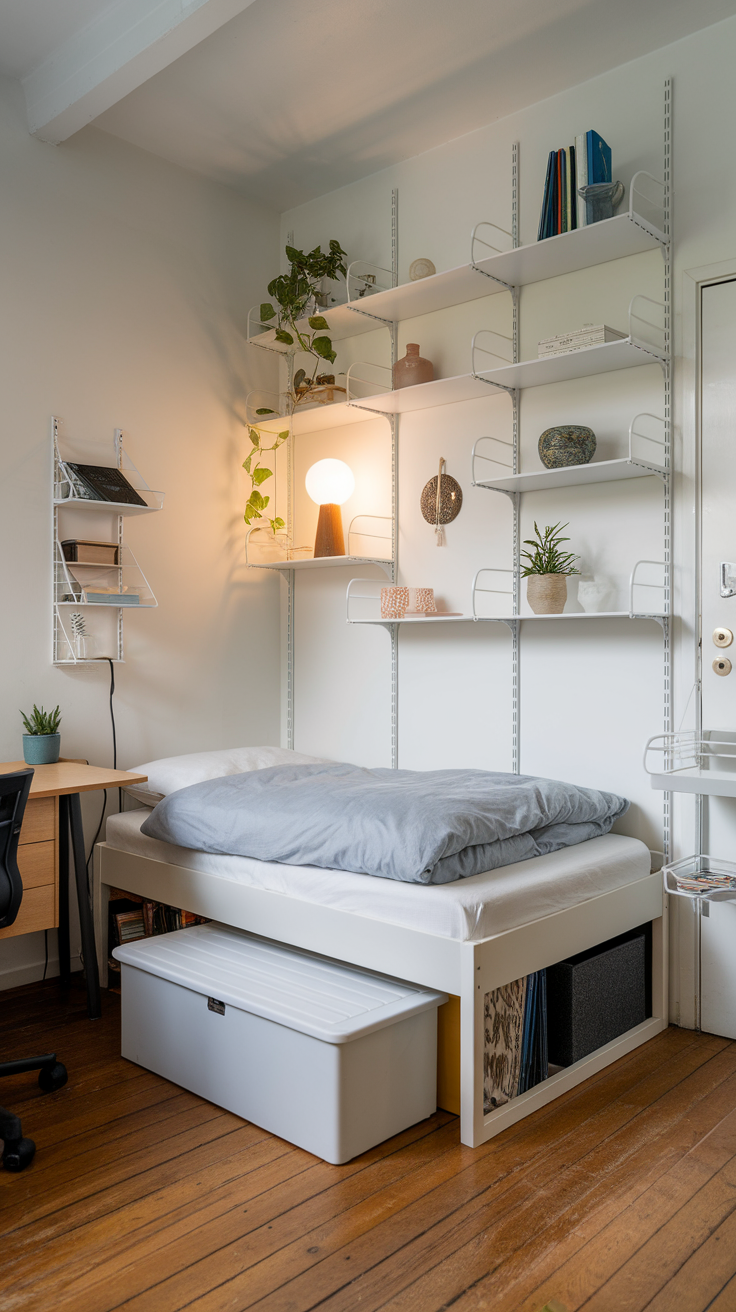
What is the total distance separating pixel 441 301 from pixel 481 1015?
99.6 inches

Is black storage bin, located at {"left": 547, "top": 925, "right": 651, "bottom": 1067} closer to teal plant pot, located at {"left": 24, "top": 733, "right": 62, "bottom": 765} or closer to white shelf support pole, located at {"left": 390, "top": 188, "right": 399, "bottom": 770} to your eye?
white shelf support pole, located at {"left": 390, "top": 188, "right": 399, "bottom": 770}

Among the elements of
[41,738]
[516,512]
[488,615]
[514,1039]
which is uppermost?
[516,512]

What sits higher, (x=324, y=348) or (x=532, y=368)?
(x=324, y=348)

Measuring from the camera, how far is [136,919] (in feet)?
10.1

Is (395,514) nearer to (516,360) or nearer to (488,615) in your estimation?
(488,615)

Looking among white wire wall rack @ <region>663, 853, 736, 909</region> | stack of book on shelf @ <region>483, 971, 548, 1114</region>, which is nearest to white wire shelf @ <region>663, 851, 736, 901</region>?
white wire wall rack @ <region>663, 853, 736, 909</region>

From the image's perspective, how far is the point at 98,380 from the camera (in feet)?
11.2

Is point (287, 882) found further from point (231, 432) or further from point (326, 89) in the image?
point (326, 89)

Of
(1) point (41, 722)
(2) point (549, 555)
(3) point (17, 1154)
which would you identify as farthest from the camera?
(1) point (41, 722)

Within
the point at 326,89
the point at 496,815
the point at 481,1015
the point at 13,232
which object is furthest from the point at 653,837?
the point at 13,232

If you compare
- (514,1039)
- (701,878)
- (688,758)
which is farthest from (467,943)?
(688,758)

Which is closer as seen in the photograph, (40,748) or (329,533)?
(40,748)

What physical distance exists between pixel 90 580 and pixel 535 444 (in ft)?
5.53

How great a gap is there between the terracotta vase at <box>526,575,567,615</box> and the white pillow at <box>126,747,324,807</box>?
1.04 metres
